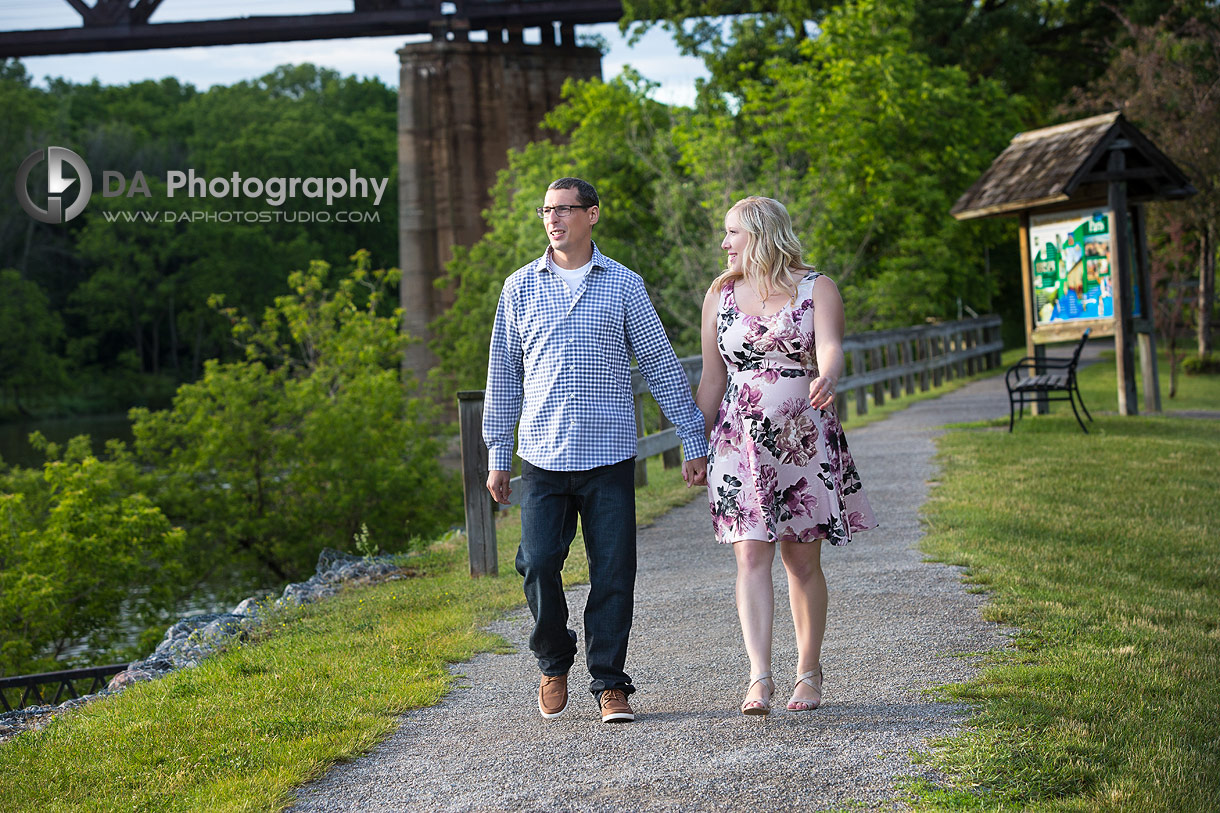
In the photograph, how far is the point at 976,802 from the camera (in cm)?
357

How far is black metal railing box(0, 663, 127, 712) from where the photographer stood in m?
10.8

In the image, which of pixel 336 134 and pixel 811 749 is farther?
pixel 336 134

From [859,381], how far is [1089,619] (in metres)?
12.4

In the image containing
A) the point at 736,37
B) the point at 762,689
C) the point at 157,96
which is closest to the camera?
the point at 762,689

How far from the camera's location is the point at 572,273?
180 inches

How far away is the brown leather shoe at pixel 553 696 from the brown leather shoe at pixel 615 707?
174 mm

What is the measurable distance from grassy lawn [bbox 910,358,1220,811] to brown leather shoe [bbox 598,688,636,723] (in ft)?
3.66

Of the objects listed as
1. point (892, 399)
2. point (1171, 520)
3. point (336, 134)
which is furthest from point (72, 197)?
point (1171, 520)

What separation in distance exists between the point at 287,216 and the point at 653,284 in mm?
39489

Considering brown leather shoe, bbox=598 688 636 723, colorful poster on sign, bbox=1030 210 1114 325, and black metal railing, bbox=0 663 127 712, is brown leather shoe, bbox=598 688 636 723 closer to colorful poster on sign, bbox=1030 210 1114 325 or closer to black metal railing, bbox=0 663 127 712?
black metal railing, bbox=0 663 127 712

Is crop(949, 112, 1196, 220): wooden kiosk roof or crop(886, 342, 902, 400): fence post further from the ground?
crop(949, 112, 1196, 220): wooden kiosk roof

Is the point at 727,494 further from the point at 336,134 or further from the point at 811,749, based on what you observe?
the point at 336,134

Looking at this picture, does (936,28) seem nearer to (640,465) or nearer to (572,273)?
(640,465)

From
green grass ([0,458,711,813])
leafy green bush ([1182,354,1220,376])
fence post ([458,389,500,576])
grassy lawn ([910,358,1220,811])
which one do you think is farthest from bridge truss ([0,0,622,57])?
green grass ([0,458,711,813])
